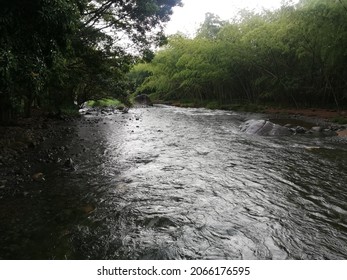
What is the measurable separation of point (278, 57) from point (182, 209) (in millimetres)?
27724

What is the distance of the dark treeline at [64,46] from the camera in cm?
597

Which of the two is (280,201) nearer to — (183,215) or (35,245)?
(183,215)

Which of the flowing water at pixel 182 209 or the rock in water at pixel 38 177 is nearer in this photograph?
the flowing water at pixel 182 209

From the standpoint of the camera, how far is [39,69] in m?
6.37

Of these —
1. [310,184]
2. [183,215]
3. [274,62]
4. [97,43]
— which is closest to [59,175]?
[183,215]

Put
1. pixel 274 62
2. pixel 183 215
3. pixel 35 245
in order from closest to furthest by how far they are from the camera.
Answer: pixel 35 245 → pixel 183 215 → pixel 274 62

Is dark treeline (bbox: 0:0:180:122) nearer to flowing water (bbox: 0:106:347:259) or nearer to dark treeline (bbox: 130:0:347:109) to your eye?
flowing water (bbox: 0:106:347:259)

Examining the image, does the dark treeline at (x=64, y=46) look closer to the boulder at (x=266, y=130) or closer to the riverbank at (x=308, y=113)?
the boulder at (x=266, y=130)

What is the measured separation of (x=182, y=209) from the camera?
517 centimetres

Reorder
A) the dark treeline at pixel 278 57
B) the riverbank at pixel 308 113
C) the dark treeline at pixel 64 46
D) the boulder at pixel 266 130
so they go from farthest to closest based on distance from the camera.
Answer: the dark treeline at pixel 278 57 < the riverbank at pixel 308 113 < the boulder at pixel 266 130 < the dark treeline at pixel 64 46

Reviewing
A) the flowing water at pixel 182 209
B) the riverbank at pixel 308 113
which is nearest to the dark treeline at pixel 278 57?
the riverbank at pixel 308 113

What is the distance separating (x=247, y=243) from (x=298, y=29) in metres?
22.7

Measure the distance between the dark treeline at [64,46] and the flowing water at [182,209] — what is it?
250 centimetres
